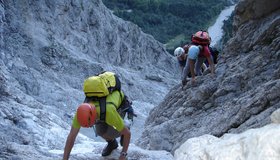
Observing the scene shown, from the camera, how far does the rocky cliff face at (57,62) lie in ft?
45.1

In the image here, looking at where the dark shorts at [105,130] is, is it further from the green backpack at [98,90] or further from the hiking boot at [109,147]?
the green backpack at [98,90]

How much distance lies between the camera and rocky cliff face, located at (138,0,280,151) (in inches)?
343

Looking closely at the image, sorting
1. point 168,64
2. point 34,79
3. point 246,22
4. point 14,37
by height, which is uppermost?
point 168,64

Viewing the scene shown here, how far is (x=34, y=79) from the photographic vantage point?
2266cm

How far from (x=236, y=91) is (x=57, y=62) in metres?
17.4

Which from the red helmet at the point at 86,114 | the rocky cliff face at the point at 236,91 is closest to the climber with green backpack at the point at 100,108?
the red helmet at the point at 86,114

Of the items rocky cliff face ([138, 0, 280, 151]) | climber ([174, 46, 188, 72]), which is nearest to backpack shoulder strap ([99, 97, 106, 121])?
rocky cliff face ([138, 0, 280, 151])

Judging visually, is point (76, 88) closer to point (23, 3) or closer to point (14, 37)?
point (14, 37)

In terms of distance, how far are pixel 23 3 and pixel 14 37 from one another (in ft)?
10.4

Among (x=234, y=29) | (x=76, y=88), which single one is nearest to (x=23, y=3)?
(x=76, y=88)

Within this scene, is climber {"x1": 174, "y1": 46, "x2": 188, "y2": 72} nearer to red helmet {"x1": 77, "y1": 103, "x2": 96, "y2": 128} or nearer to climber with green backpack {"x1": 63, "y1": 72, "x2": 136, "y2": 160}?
climber with green backpack {"x1": 63, "y1": 72, "x2": 136, "y2": 160}

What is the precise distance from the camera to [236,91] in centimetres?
1059

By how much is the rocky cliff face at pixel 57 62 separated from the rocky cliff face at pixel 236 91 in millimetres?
3101

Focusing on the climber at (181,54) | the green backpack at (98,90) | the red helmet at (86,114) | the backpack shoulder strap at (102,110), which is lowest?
the red helmet at (86,114)
